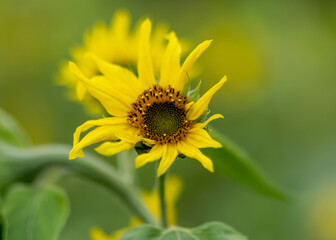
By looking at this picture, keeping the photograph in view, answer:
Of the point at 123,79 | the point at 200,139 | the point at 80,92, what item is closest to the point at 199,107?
the point at 200,139

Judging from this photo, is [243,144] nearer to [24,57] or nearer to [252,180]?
[24,57]

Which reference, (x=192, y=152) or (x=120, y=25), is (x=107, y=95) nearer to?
(x=192, y=152)

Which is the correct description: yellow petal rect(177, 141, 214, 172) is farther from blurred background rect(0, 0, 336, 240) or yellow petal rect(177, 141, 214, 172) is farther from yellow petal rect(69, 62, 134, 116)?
blurred background rect(0, 0, 336, 240)

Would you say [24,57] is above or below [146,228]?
above

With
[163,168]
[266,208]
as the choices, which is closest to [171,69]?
[163,168]

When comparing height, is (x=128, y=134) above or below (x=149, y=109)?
below

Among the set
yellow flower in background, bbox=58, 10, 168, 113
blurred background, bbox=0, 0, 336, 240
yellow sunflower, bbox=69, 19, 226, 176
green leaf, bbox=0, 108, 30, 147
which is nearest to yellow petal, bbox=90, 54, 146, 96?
yellow sunflower, bbox=69, 19, 226, 176
